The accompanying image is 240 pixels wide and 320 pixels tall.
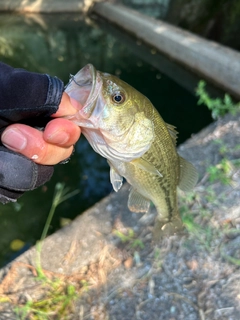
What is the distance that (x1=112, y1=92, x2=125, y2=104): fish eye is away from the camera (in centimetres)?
154

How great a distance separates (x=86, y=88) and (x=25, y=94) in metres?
0.27

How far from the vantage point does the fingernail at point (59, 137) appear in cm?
146

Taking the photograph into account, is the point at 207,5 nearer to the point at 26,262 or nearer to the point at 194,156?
the point at 194,156

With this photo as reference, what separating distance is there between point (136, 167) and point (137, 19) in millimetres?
8631

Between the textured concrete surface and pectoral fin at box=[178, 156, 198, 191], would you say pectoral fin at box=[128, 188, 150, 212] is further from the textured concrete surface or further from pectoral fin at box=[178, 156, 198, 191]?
the textured concrete surface

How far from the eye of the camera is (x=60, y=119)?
146cm

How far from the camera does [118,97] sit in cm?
155

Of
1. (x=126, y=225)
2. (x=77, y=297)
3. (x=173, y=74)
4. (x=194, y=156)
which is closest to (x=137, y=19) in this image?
(x=173, y=74)

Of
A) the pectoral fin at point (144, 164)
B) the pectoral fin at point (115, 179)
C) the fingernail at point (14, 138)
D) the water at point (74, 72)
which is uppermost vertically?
the fingernail at point (14, 138)

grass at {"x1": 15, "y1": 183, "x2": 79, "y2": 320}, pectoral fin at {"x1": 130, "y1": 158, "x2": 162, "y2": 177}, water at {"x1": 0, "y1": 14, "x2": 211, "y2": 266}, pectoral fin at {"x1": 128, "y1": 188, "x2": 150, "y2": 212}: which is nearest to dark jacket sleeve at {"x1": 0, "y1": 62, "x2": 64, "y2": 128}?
pectoral fin at {"x1": 130, "y1": 158, "x2": 162, "y2": 177}

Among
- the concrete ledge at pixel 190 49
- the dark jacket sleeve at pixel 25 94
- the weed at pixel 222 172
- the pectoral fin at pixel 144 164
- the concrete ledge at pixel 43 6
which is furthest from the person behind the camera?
the concrete ledge at pixel 43 6

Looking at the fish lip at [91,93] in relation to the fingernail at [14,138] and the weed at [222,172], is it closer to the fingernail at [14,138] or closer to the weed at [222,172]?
the fingernail at [14,138]

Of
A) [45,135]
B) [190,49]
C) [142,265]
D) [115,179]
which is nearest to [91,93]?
[45,135]

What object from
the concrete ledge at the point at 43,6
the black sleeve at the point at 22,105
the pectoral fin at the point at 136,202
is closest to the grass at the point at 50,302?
the pectoral fin at the point at 136,202
